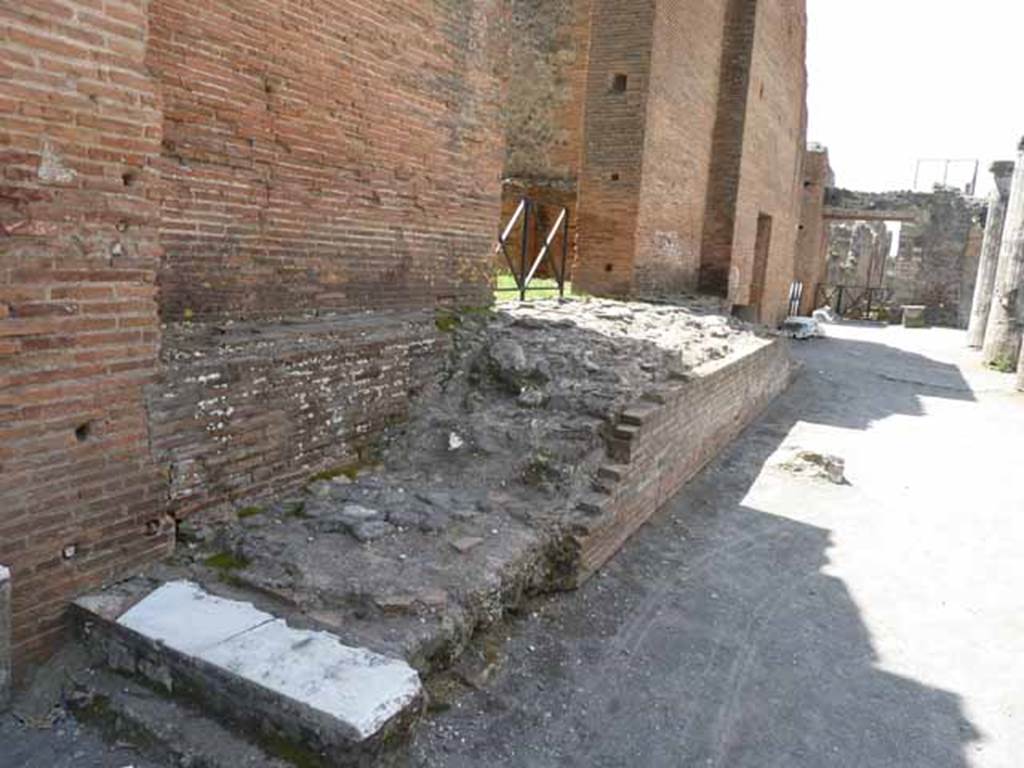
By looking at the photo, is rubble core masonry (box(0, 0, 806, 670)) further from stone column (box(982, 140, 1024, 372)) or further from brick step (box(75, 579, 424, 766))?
stone column (box(982, 140, 1024, 372))

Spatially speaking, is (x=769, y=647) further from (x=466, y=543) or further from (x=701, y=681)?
(x=466, y=543)

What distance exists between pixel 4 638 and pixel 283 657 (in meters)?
1.04

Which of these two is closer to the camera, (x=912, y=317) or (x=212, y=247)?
(x=212, y=247)

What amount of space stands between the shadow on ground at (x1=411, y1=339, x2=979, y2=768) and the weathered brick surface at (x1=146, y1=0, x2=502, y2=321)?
2.65 metres

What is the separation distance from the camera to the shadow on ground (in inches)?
136

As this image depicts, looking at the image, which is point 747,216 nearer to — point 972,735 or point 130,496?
point 972,735

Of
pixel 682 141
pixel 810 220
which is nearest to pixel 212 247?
pixel 682 141

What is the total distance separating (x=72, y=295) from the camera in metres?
3.09

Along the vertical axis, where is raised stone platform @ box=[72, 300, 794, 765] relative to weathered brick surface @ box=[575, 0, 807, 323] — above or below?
below

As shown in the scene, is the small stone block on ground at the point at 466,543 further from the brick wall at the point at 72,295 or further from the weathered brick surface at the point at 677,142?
the weathered brick surface at the point at 677,142

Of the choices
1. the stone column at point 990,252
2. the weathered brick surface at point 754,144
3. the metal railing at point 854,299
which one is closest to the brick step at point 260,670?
the weathered brick surface at point 754,144

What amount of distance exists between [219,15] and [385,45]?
4.97 feet

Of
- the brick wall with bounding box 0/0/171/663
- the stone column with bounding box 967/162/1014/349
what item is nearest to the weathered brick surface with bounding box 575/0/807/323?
the stone column with bounding box 967/162/1014/349

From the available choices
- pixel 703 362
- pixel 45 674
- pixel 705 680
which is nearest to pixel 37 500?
pixel 45 674
